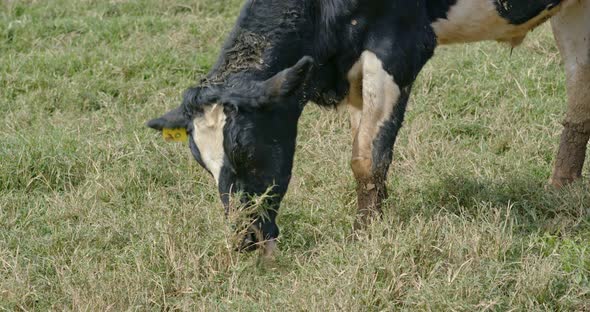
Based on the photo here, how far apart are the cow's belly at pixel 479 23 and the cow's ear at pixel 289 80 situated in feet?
3.85

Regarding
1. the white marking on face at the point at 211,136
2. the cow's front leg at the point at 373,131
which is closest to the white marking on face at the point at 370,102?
the cow's front leg at the point at 373,131

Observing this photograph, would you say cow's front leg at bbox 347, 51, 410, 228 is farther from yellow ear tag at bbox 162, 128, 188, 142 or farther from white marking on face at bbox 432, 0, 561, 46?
yellow ear tag at bbox 162, 128, 188, 142

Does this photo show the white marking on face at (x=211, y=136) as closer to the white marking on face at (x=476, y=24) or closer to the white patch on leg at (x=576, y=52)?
the white marking on face at (x=476, y=24)

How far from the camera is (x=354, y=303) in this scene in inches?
193

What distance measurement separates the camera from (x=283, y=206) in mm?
6570

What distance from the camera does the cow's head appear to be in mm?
5742

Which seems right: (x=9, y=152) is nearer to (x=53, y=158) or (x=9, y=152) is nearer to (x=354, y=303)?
(x=53, y=158)

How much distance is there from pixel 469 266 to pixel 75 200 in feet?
9.23

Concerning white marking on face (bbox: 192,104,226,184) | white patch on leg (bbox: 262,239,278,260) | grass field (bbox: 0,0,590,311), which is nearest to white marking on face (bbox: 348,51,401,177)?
grass field (bbox: 0,0,590,311)

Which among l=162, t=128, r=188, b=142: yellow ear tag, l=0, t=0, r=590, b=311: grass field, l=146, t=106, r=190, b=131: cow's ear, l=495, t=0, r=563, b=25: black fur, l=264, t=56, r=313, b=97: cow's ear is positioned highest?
l=495, t=0, r=563, b=25: black fur

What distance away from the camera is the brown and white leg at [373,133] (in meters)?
6.07

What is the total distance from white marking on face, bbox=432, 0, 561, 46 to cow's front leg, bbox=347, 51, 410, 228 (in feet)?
1.75

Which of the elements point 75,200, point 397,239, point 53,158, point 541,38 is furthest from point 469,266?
point 541,38

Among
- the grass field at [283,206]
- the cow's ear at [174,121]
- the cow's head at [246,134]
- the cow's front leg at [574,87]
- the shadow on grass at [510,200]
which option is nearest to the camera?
the grass field at [283,206]
